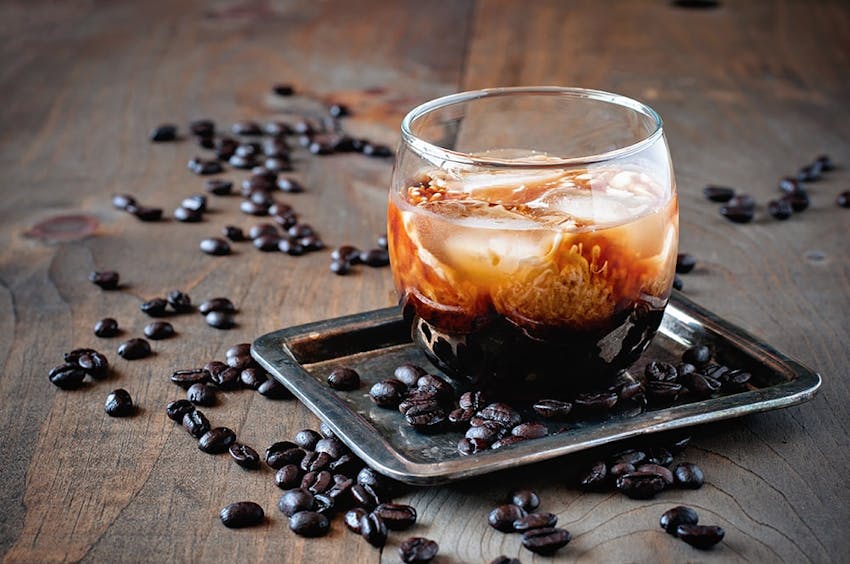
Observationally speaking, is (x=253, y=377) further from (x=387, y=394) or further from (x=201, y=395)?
(x=387, y=394)

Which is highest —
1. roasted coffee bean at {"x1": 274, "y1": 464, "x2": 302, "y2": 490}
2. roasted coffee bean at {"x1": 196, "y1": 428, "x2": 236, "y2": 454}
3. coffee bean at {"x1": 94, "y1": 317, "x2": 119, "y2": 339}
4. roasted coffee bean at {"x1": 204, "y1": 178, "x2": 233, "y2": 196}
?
roasted coffee bean at {"x1": 274, "y1": 464, "x2": 302, "y2": 490}

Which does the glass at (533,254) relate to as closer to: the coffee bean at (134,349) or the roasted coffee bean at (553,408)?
the roasted coffee bean at (553,408)

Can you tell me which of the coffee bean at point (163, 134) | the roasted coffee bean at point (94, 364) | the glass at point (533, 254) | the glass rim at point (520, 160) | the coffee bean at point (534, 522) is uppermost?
the glass rim at point (520, 160)

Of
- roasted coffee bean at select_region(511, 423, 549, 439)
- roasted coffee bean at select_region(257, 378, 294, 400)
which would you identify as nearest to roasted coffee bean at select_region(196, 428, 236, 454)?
roasted coffee bean at select_region(257, 378, 294, 400)

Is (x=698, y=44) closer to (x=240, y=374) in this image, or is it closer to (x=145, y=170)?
(x=145, y=170)

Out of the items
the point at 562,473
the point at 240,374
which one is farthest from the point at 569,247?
the point at 240,374

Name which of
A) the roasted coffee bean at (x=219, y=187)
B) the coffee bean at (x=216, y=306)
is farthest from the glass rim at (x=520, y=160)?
the roasted coffee bean at (x=219, y=187)

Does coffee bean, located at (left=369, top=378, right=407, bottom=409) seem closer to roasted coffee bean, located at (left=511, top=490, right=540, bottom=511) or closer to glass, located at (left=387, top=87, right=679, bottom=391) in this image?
glass, located at (left=387, top=87, right=679, bottom=391)
